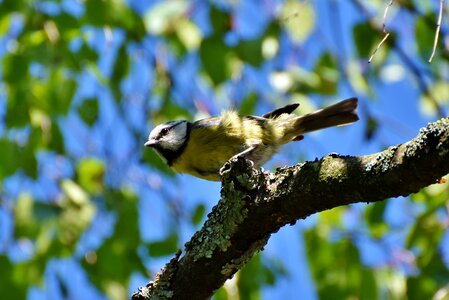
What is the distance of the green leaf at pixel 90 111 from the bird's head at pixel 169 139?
1.17ft

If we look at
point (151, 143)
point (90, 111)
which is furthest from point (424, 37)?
point (90, 111)

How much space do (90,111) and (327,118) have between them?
4.65 ft

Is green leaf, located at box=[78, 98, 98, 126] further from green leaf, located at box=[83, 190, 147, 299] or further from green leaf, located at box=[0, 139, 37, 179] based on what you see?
green leaf, located at box=[83, 190, 147, 299]

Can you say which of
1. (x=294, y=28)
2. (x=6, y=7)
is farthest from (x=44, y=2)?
(x=294, y=28)


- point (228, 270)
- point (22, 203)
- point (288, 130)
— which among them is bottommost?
point (228, 270)

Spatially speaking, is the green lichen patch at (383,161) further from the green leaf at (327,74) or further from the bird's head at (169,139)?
the green leaf at (327,74)

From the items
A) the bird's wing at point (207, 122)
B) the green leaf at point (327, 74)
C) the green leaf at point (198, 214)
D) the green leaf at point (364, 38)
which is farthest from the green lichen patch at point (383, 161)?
the green leaf at point (327, 74)

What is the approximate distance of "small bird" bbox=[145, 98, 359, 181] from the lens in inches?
140

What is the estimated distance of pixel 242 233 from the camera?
2.18 metres

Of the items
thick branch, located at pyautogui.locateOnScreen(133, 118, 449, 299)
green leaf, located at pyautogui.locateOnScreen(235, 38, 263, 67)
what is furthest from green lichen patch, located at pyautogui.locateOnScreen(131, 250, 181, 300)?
green leaf, located at pyautogui.locateOnScreen(235, 38, 263, 67)

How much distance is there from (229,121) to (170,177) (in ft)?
2.36

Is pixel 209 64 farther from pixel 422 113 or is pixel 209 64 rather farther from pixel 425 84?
pixel 422 113

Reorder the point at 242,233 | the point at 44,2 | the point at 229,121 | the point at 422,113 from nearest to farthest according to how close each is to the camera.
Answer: the point at 242,233 < the point at 229,121 < the point at 44,2 < the point at 422,113

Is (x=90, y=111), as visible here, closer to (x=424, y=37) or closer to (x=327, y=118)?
(x=327, y=118)
